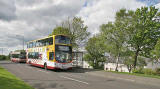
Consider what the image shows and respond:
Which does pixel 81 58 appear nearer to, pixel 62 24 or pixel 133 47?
pixel 62 24

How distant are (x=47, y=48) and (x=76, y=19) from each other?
1044 cm

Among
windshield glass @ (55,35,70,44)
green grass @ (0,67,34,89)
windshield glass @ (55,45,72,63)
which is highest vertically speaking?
windshield glass @ (55,35,70,44)

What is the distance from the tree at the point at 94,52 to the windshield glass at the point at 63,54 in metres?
8.80

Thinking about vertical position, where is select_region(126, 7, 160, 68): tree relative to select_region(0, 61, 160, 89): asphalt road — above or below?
above

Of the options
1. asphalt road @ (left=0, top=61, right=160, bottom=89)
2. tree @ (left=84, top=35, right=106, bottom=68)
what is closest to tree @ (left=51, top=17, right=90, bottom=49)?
tree @ (left=84, top=35, right=106, bottom=68)

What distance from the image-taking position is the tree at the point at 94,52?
85.6 feet

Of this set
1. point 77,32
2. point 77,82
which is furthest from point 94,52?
point 77,82

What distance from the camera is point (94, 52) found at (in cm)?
2669

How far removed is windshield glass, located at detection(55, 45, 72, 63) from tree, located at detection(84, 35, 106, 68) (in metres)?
8.80

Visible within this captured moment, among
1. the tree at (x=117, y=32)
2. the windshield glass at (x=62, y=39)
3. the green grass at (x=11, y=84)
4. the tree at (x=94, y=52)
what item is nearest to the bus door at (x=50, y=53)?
the windshield glass at (x=62, y=39)

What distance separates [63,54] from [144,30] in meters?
12.7

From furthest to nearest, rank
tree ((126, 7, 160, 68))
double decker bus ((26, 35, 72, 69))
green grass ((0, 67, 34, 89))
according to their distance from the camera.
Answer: tree ((126, 7, 160, 68)) → double decker bus ((26, 35, 72, 69)) → green grass ((0, 67, 34, 89))

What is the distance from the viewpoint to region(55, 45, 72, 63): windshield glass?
57.4 feet

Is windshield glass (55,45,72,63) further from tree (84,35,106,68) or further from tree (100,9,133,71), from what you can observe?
tree (84,35,106,68)
